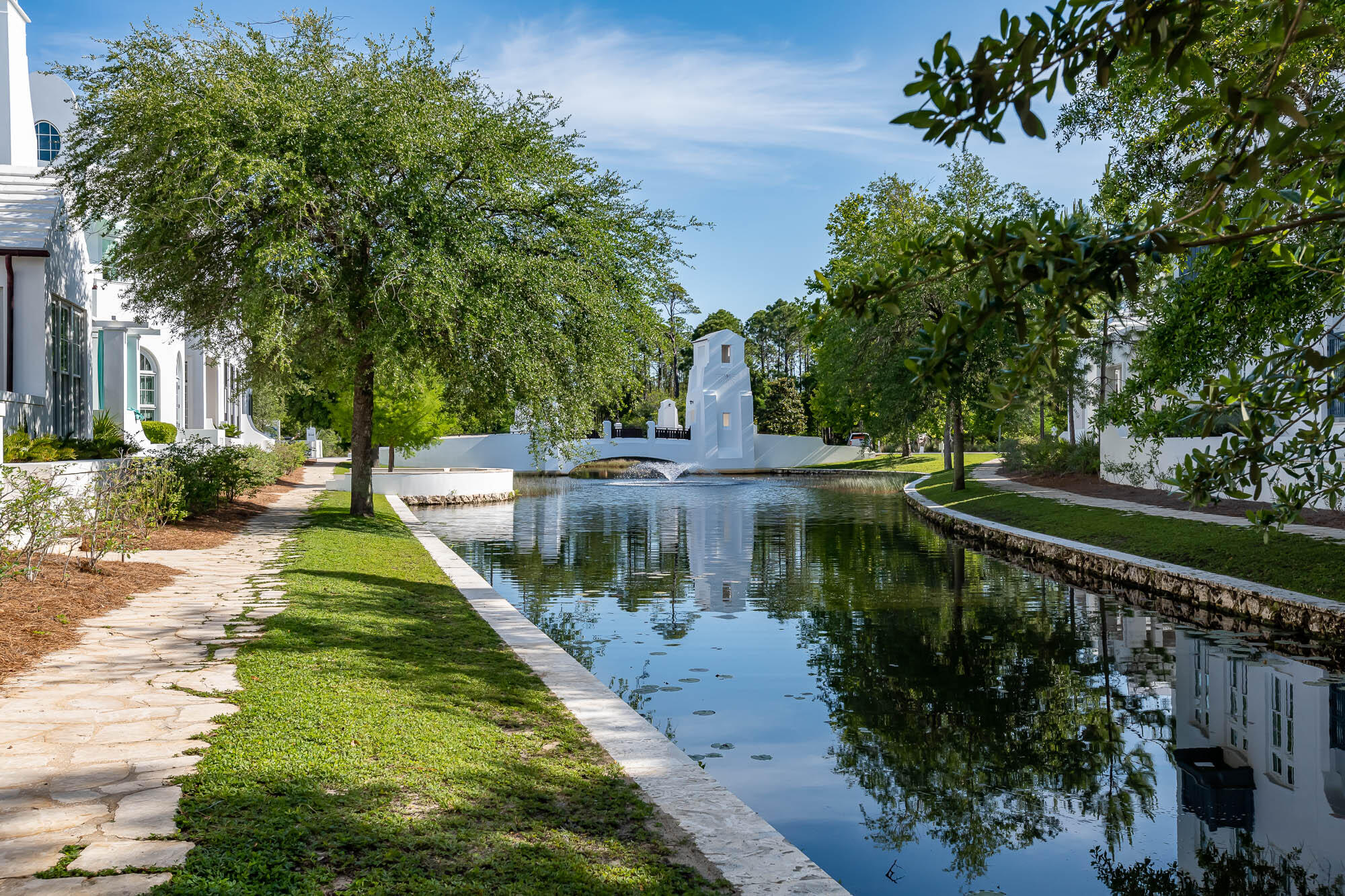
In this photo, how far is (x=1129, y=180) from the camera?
57.1ft

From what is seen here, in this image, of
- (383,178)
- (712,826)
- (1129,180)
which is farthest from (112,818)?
(1129,180)

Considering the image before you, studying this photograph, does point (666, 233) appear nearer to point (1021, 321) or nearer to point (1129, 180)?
point (1129, 180)

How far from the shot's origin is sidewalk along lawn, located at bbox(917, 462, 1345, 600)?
37.2ft

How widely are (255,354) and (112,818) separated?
1476cm

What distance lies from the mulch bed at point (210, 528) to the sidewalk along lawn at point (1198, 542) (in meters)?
13.4

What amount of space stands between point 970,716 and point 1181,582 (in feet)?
21.2

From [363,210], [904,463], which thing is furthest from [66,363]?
[904,463]

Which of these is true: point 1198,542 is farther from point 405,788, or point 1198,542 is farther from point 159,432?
point 159,432

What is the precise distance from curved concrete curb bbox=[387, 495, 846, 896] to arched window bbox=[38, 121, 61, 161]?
98.9 ft

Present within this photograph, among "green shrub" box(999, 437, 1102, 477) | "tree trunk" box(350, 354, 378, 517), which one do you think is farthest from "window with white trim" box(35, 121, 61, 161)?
"green shrub" box(999, 437, 1102, 477)

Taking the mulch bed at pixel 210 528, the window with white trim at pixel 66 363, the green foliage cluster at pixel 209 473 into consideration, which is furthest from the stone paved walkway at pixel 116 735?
the window with white trim at pixel 66 363

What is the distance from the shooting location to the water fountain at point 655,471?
169 feet

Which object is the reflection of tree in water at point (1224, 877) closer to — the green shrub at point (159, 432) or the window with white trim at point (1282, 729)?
the window with white trim at point (1282, 729)

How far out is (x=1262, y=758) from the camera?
6.54 m
